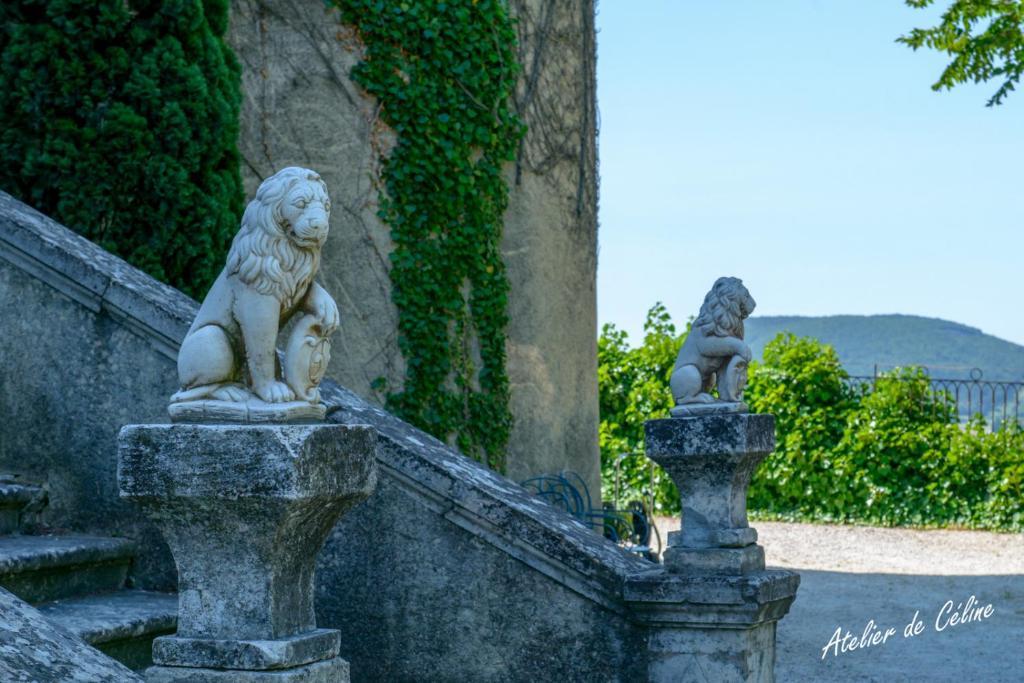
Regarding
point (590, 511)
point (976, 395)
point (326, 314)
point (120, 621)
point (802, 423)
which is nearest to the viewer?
point (326, 314)

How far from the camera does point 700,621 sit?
4969 mm

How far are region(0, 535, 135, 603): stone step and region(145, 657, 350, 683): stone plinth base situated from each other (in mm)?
1176

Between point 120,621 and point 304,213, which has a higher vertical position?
point 304,213

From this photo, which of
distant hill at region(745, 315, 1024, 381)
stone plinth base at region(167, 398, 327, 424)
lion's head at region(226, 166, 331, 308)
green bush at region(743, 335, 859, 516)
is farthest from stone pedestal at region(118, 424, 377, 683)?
distant hill at region(745, 315, 1024, 381)

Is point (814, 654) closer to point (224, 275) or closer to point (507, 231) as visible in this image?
point (507, 231)

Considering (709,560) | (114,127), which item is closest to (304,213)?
(709,560)

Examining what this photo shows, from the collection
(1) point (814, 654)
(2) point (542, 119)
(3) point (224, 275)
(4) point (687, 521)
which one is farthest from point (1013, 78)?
(3) point (224, 275)

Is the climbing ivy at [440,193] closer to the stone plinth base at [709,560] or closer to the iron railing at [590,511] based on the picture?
the iron railing at [590,511]

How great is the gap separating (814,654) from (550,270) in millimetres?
3463

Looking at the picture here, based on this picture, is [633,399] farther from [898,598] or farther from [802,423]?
[898,598]

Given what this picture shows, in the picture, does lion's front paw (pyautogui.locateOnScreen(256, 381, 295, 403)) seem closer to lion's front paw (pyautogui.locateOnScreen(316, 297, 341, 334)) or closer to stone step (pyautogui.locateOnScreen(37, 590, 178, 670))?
lion's front paw (pyautogui.locateOnScreen(316, 297, 341, 334))

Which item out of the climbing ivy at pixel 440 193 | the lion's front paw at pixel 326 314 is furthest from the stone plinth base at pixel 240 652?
the climbing ivy at pixel 440 193

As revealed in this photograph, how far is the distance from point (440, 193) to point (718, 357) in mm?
3627

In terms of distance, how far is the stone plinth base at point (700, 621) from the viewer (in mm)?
4902
